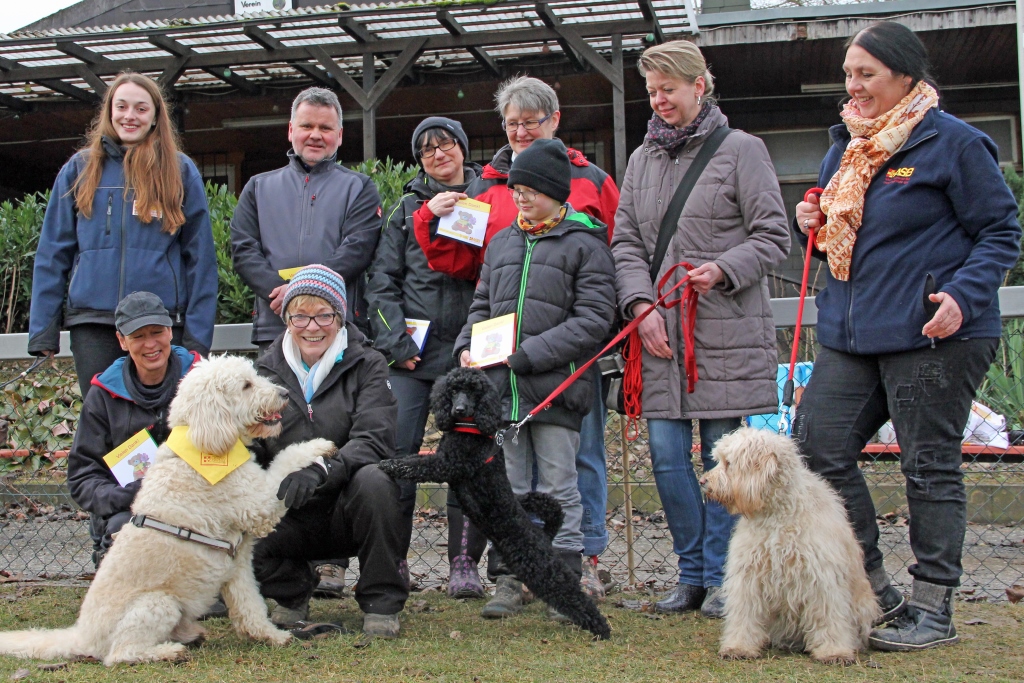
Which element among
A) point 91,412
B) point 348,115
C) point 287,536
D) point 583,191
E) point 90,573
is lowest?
point 90,573

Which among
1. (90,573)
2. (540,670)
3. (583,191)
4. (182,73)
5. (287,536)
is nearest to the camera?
(540,670)

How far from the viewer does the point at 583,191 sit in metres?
4.49

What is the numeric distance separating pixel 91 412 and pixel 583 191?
243cm

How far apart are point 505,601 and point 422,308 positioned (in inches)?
57.6

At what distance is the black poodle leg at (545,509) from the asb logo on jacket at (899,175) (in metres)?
1.77

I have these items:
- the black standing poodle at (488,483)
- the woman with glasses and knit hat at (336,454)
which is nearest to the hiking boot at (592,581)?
the black standing poodle at (488,483)

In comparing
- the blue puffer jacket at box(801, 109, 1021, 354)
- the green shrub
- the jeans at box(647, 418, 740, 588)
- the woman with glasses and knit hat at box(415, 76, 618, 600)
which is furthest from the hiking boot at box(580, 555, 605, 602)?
the green shrub

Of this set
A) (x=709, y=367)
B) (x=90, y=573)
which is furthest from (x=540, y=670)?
(x=90, y=573)

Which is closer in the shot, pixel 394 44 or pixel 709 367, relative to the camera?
pixel 709 367

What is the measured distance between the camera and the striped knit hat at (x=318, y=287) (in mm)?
3963

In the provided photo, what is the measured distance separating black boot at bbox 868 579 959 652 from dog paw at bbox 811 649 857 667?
192mm

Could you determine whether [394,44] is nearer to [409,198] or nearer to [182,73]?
[182,73]

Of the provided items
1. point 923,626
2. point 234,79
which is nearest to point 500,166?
point 923,626

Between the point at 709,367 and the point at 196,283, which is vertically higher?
the point at 196,283
